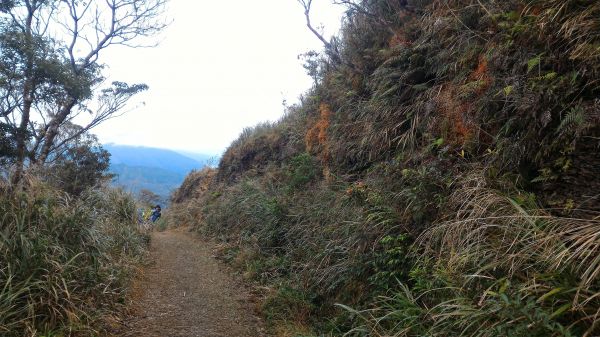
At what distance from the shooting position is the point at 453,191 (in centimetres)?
457

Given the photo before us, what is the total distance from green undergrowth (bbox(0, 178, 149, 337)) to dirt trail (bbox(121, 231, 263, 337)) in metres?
0.45

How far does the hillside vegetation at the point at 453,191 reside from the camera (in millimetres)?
3064

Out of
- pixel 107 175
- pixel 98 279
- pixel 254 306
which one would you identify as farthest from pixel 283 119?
pixel 98 279

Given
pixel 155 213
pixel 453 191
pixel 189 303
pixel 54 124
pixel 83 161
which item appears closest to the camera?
pixel 453 191

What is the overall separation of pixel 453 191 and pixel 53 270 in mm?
4662

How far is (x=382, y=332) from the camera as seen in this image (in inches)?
156

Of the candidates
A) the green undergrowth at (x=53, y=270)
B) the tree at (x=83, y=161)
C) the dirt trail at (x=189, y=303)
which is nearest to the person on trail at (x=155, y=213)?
the tree at (x=83, y=161)

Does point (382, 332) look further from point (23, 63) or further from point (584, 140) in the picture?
point (23, 63)

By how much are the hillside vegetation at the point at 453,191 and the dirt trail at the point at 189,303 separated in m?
0.48

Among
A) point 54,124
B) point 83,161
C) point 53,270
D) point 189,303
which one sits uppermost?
point 54,124

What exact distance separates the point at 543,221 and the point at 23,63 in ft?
43.2

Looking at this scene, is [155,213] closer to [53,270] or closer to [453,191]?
[53,270]

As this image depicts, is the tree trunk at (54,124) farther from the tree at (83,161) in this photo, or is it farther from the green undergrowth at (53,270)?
the green undergrowth at (53,270)

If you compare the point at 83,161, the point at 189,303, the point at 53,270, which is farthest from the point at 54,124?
the point at 53,270
